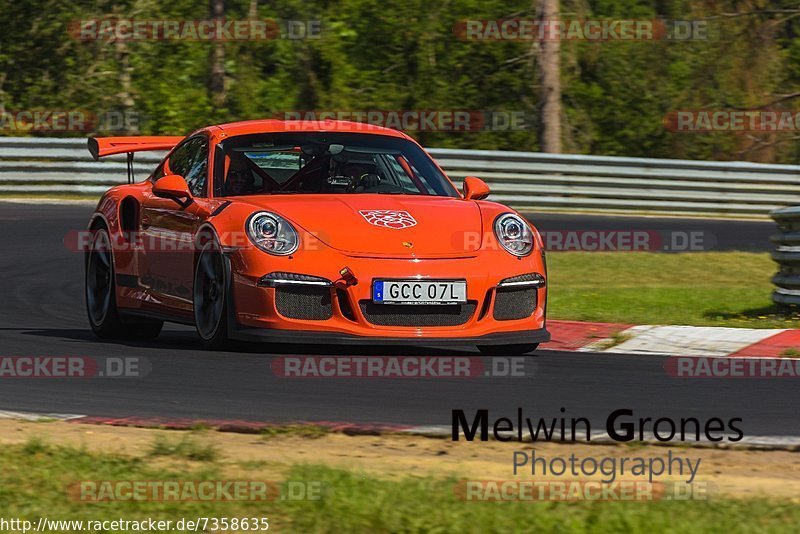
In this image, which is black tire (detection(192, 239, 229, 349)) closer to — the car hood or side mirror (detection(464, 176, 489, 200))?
the car hood

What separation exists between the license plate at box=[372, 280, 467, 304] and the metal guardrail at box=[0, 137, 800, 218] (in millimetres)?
11364

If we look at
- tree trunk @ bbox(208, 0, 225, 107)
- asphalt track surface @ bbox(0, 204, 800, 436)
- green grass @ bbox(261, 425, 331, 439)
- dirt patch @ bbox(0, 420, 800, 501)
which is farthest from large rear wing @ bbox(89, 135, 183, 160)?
tree trunk @ bbox(208, 0, 225, 107)

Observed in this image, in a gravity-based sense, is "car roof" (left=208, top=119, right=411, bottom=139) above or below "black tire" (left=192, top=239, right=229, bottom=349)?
above

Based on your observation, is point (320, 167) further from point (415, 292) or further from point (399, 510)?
point (399, 510)

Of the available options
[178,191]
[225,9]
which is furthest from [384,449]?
[225,9]

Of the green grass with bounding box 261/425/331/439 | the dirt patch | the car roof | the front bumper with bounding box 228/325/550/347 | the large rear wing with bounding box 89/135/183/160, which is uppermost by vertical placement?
the car roof

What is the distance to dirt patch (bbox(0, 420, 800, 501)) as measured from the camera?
5.02 metres

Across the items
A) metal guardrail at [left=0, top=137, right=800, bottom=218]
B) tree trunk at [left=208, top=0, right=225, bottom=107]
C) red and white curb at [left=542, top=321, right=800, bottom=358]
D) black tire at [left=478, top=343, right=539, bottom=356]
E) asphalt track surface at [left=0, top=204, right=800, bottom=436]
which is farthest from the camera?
tree trunk at [left=208, top=0, right=225, bottom=107]

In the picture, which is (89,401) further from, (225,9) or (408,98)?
(225,9)

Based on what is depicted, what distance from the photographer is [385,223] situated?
766cm

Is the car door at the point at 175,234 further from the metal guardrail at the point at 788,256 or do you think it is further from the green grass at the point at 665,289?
the metal guardrail at the point at 788,256

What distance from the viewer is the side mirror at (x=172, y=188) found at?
8016 millimetres

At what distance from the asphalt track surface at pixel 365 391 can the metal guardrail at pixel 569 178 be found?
10.1m

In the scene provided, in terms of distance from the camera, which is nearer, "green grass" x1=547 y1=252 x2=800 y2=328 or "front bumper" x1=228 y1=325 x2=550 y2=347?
"front bumper" x1=228 y1=325 x2=550 y2=347
